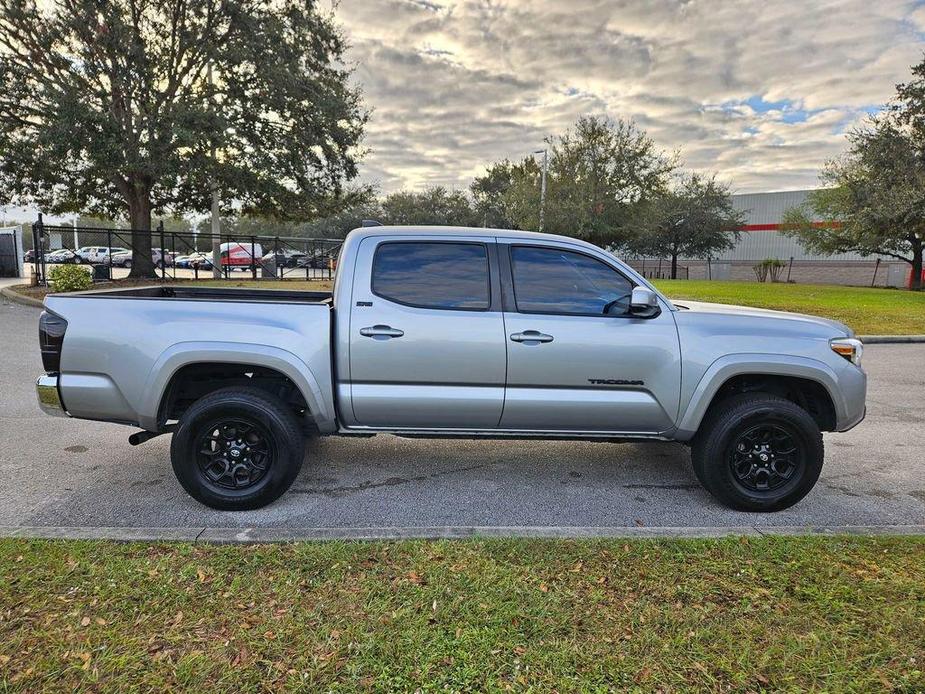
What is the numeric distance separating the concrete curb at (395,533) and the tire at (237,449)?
1.20 feet

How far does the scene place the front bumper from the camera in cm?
361

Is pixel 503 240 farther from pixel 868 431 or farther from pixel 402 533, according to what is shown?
pixel 868 431

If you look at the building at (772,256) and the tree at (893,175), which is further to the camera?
the building at (772,256)

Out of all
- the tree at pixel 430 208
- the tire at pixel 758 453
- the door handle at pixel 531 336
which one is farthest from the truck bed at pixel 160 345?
the tree at pixel 430 208

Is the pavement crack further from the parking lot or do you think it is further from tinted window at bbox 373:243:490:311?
tinted window at bbox 373:243:490:311

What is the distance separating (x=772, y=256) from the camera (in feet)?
160

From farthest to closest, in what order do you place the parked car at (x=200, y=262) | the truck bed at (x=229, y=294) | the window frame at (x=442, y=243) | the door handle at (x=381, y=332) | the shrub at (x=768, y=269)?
the shrub at (x=768, y=269) < the parked car at (x=200, y=262) < the truck bed at (x=229, y=294) < the window frame at (x=442, y=243) < the door handle at (x=381, y=332)

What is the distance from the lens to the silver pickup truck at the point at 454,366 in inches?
142

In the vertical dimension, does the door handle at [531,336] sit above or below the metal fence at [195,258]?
below

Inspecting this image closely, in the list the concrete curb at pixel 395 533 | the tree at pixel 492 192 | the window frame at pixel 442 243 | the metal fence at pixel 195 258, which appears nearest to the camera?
the concrete curb at pixel 395 533

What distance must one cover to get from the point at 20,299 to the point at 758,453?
60.5ft

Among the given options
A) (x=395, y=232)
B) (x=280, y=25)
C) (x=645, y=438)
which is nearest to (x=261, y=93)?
(x=280, y=25)

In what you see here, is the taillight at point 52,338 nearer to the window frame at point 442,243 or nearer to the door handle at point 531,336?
the window frame at point 442,243

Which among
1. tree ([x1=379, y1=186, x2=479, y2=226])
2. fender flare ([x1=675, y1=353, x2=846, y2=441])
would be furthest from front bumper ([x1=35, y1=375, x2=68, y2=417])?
tree ([x1=379, y1=186, x2=479, y2=226])
